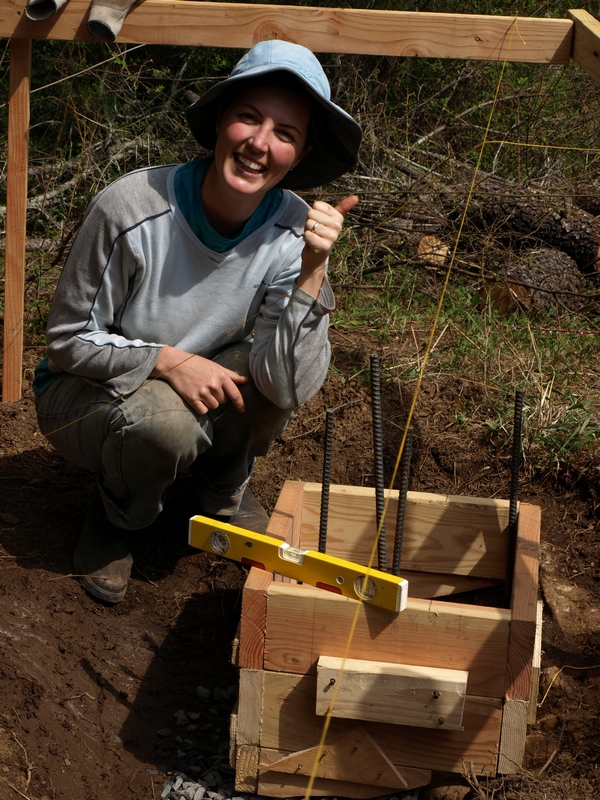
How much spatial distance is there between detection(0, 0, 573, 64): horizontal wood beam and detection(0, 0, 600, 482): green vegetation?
272 millimetres

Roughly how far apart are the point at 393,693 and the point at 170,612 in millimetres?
1000

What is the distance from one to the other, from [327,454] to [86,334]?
29.4 inches

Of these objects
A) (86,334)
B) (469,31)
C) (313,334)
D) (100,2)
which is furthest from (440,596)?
(100,2)

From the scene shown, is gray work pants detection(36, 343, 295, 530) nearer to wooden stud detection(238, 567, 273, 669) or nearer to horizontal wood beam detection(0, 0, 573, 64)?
wooden stud detection(238, 567, 273, 669)

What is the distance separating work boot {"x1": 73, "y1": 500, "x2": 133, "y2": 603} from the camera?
252 cm

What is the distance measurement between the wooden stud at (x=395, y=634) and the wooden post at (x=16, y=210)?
1.86m

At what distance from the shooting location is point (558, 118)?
5.50m

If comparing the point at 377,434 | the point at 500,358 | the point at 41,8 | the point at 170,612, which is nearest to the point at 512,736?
the point at 377,434

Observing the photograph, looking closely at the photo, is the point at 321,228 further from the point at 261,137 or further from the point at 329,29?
the point at 329,29

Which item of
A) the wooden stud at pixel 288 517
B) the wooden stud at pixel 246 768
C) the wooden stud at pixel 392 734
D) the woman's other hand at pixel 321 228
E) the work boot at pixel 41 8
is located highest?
the work boot at pixel 41 8

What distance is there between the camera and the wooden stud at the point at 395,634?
5.81ft

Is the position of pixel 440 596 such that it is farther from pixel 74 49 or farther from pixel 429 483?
pixel 74 49

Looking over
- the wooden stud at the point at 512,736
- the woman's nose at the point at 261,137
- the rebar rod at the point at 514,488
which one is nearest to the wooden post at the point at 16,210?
the woman's nose at the point at 261,137

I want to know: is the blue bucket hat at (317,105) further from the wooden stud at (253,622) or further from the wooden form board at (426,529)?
the wooden stud at (253,622)
